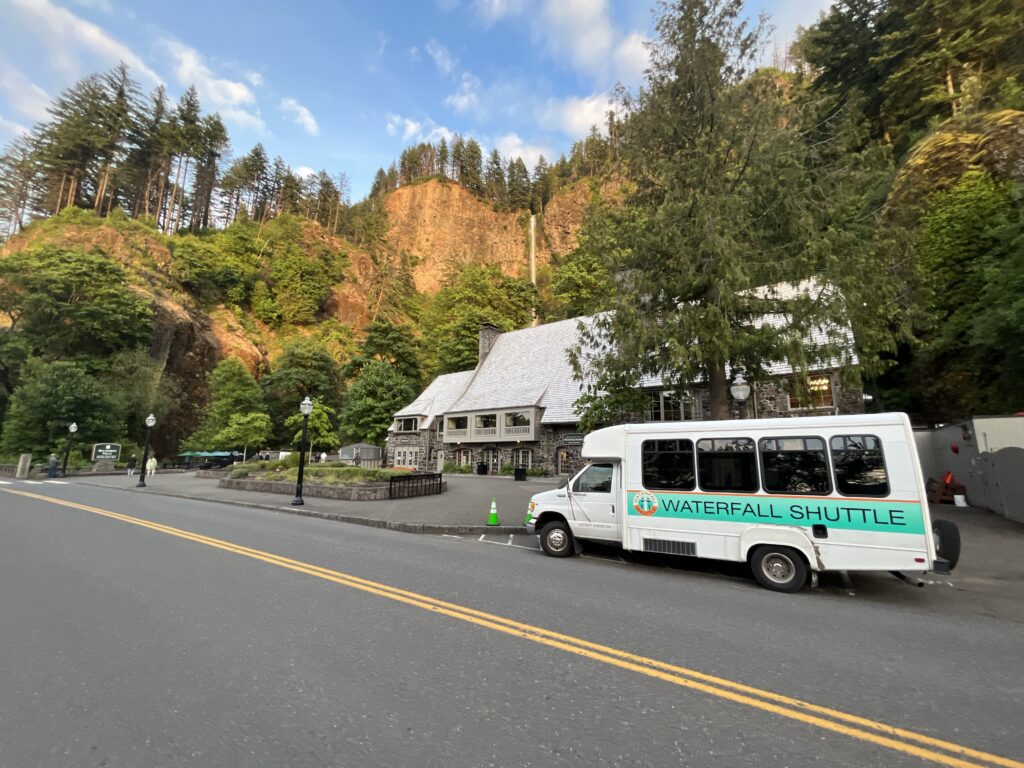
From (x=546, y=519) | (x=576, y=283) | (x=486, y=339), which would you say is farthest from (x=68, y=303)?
(x=546, y=519)

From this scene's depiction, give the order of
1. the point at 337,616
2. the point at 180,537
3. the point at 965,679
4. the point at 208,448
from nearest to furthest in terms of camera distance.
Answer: the point at 965,679, the point at 337,616, the point at 180,537, the point at 208,448

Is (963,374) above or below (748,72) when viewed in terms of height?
below

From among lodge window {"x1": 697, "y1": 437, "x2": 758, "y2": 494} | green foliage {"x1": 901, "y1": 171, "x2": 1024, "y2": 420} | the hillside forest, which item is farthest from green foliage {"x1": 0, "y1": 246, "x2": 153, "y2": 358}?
green foliage {"x1": 901, "y1": 171, "x2": 1024, "y2": 420}

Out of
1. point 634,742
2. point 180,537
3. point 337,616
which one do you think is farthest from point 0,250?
point 634,742

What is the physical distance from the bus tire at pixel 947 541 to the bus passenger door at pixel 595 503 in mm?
4631

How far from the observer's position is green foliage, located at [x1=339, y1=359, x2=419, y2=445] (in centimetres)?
4319

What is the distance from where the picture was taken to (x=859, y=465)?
6.79 meters

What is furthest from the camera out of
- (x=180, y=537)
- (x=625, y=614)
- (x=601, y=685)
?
(x=180, y=537)

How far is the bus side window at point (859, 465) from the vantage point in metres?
6.62

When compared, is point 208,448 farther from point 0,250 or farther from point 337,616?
point 337,616

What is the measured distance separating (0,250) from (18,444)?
3259 cm

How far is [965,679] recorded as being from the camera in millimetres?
3996

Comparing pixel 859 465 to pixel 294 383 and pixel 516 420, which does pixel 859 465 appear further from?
pixel 294 383

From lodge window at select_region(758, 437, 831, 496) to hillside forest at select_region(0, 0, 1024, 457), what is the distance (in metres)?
3.75
